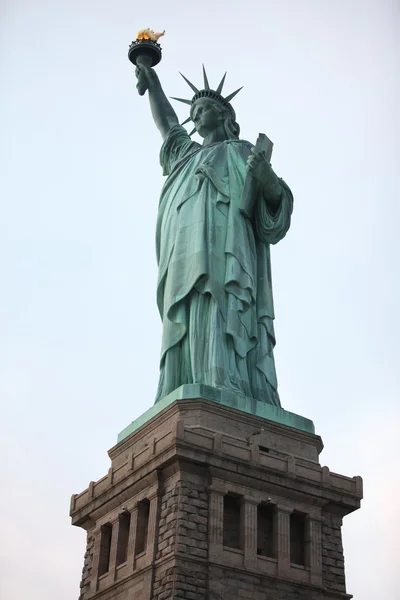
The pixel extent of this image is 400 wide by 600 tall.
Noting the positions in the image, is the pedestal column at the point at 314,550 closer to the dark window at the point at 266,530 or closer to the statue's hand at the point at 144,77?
the dark window at the point at 266,530

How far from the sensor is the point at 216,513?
2311 centimetres

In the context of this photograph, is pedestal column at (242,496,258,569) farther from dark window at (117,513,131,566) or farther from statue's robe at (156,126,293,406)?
statue's robe at (156,126,293,406)

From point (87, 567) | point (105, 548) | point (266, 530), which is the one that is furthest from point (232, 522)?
point (87, 567)

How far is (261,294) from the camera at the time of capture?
1099 inches

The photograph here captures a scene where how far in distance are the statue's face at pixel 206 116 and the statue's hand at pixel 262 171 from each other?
3.07 m

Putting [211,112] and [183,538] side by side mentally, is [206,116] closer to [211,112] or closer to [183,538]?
[211,112]

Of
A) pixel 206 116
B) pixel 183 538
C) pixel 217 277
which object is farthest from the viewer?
pixel 206 116

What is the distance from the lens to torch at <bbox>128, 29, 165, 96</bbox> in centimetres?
3275

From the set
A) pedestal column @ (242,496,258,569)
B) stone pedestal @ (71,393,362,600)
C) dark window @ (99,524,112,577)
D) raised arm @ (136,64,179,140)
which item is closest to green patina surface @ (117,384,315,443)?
stone pedestal @ (71,393,362,600)

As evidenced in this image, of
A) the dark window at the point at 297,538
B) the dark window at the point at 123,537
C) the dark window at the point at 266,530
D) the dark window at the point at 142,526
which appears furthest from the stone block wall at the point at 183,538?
the dark window at the point at 297,538

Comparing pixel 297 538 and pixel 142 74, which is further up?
pixel 142 74

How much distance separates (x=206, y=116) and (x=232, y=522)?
11945 mm

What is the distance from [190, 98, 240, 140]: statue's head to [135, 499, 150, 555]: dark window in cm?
1131

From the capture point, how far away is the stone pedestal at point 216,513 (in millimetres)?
22547
